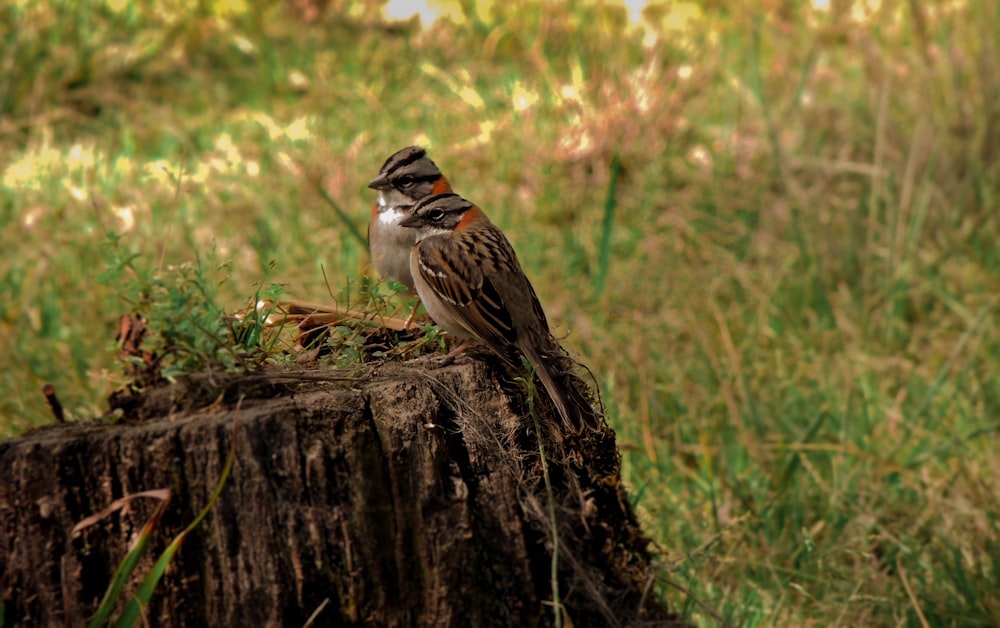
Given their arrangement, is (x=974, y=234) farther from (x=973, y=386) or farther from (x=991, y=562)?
(x=991, y=562)

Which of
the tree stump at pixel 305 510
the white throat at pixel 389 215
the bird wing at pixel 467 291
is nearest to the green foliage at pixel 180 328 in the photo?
the tree stump at pixel 305 510

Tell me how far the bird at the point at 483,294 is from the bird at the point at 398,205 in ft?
0.55

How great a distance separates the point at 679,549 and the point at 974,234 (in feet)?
10.9

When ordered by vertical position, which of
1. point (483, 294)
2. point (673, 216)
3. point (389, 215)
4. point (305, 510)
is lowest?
point (305, 510)

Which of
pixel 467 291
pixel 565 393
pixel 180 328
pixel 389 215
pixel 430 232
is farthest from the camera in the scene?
pixel 389 215

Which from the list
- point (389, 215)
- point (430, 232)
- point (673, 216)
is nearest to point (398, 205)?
point (389, 215)

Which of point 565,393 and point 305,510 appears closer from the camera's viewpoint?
point 305,510

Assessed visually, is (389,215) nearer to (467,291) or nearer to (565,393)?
(467,291)

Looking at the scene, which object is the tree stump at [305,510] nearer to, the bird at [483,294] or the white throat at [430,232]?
the bird at [483,294]

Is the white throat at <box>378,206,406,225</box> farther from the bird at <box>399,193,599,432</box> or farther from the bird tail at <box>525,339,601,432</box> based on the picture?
the bird tail at <box>525,339,601,432</box>

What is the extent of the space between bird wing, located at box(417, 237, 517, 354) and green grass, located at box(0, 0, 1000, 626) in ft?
2.48

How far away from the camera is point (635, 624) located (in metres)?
2.80

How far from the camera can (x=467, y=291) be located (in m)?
3.41

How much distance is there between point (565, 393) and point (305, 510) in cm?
81
